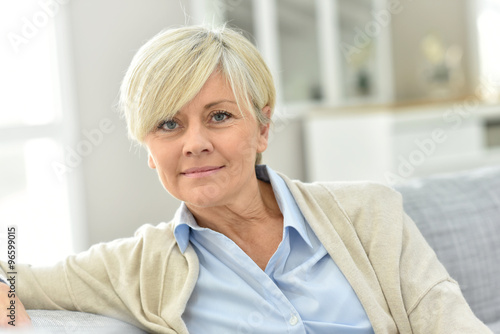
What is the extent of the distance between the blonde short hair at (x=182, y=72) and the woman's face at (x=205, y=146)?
2 cm

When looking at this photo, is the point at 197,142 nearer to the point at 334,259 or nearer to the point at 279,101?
the point at 334,259

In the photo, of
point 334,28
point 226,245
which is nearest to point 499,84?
point 334,28

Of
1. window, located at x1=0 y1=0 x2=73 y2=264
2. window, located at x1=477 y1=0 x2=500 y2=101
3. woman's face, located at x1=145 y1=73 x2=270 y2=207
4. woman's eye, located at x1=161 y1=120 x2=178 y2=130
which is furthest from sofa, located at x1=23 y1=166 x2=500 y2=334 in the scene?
window, located at x1=477 y1=0 x2=500 y2=101

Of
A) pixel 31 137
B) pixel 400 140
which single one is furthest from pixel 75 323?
pixel 400 140

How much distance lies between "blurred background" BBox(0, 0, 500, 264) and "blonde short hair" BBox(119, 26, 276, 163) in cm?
240

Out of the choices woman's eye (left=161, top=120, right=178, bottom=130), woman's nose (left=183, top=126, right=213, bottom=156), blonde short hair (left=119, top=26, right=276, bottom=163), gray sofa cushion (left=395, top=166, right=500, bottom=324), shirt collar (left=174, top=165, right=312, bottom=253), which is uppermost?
blonde short hair (left=119, top=26, right=276, bottom=163)

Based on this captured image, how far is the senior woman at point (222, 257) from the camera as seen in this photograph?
4.30ft

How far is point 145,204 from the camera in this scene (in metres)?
3.98

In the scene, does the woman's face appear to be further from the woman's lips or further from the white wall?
the white wall

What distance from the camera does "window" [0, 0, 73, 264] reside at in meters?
3.49

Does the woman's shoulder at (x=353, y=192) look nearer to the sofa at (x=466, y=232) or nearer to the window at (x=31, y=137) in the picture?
the sofa at (x=466, y=232)

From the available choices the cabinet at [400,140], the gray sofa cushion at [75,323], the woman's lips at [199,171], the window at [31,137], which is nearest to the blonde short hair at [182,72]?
the woman's lips at [199,171]

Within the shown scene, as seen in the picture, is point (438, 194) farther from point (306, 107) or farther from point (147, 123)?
point (306, 107)

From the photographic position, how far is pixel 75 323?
125 cm
